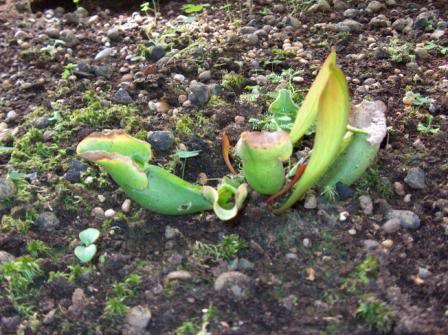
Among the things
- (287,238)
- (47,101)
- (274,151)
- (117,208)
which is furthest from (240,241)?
(47,101)

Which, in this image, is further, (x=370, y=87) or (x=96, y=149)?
(x=370, y=87)

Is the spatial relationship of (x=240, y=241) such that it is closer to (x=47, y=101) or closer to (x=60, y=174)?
(x=60, y=174)

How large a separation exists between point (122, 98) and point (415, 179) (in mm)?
837

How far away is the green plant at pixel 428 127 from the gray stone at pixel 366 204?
33 centimetres

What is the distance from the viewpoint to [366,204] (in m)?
1.44

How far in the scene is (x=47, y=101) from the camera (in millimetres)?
1966

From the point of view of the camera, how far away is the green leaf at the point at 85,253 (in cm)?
139

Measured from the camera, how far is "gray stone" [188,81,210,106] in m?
1.85

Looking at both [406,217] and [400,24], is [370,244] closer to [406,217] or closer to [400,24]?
[406,217]

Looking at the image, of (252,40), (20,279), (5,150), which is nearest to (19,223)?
(20,279)

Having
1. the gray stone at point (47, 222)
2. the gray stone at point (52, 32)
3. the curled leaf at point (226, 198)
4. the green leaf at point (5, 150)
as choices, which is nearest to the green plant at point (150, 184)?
the curled leaf at point (226, 198)

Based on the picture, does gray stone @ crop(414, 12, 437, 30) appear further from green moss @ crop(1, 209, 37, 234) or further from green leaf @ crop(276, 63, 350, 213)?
green moss @ crop(1, 209, 37, 234)

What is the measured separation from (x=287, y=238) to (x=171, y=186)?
0.26 metres

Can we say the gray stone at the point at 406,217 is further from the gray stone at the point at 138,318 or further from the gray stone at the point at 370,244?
the gray stone at the point at 138,318
